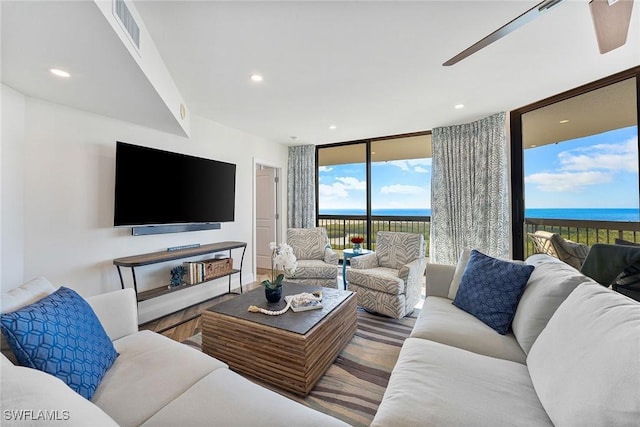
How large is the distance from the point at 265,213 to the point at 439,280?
3.71 m

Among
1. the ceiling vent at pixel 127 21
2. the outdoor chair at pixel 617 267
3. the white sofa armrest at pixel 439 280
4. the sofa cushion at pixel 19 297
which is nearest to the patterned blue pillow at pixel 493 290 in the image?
the white sofa armrest at pixel 439 280

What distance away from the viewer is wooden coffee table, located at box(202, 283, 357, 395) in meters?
1.67

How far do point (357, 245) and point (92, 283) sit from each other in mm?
3032

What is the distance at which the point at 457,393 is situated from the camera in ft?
3.47

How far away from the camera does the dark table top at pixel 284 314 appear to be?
179 centimetres

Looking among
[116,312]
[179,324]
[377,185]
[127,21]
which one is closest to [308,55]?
[127,21]

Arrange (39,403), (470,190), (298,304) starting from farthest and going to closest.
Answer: (470,190)
(298,304)
(39,403)

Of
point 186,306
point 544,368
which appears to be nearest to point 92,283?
point 186,306

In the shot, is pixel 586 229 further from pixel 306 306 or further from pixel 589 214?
pixel 306 306

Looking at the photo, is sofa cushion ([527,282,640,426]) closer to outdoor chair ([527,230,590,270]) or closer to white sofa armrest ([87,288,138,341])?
outdoor chair ([527,230,590,270])

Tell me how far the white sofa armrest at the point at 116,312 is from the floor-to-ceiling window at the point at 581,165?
4024 millimetres

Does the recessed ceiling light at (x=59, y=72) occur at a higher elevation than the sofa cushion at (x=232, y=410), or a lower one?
higher

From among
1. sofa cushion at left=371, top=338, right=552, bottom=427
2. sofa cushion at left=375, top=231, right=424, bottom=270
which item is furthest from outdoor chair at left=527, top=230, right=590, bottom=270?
sofa cushion at left=371, top=338, right=552, bottom=427

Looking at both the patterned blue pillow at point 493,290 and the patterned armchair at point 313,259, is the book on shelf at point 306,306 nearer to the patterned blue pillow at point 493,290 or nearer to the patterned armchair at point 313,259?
the patterned blue pillow at point 493,290
